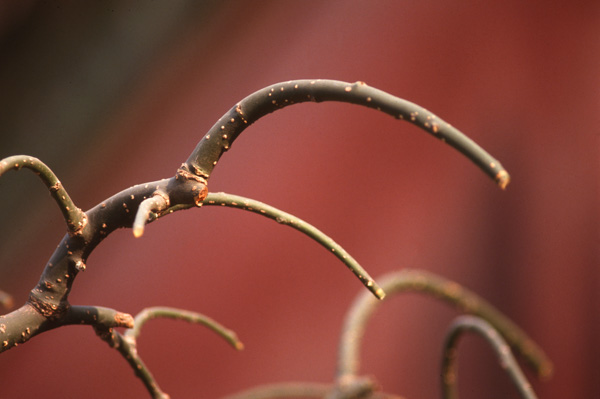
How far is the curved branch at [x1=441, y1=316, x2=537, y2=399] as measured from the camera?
289 mm

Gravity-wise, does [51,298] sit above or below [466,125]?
below

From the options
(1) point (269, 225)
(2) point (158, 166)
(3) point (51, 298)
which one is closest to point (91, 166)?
(2) point (158, 166)

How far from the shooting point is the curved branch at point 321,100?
0.50ft

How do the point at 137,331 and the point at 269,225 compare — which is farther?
the point at 269,225

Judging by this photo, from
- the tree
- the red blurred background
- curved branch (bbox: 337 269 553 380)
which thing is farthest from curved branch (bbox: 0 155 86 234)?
the red blurred background

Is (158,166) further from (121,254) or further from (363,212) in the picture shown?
(363,212)

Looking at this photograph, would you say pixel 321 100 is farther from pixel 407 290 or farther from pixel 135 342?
pixel 407 290

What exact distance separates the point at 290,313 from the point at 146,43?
32 centimetres

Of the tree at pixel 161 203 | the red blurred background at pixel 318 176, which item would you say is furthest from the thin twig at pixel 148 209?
the red blurred background at pixel 318 176

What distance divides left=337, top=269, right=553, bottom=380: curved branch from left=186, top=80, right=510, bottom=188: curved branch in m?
0.18

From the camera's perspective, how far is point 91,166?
19.7 inches

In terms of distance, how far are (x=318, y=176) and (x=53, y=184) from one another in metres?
0.47

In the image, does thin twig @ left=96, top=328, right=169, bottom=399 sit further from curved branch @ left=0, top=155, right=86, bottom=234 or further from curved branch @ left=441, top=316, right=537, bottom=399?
curved branch @ left=441, top=316, right=537, bottom=399

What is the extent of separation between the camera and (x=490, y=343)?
0.31 metres
